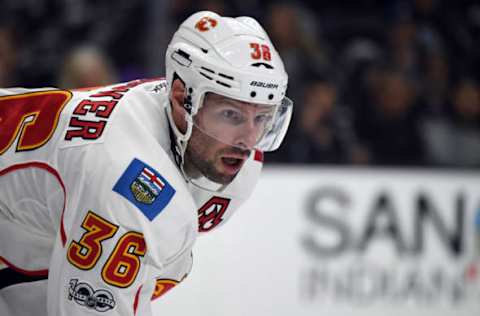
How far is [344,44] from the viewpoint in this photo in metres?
5.11

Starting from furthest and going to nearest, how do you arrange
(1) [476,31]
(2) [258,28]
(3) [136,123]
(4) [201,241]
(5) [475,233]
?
1. (1) [476,31]
2. (5) [475,233]
3. (4) [201,241]
4. (2) [258,28]
5. (3) [136,123]

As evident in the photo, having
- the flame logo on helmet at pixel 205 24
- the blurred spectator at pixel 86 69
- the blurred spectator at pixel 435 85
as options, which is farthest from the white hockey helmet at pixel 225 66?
the blurred spectator at pixel 435 85

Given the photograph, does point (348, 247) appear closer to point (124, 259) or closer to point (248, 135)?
point (248, 135)

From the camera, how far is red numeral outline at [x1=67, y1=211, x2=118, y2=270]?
204 centimetres

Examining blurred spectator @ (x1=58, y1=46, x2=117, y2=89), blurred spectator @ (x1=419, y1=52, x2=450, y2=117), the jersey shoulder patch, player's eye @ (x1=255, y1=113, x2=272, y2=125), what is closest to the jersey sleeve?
the jersey shoulder patch

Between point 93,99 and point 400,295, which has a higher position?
point 93,99

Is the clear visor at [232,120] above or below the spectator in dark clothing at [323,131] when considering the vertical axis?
above

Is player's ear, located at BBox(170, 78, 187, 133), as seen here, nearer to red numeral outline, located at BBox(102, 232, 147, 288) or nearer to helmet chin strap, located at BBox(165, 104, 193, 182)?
helmet chin strap, located at BBox(165, 104, 193, 182)

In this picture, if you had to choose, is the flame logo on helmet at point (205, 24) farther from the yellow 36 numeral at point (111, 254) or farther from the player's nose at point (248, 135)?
the yellow 36 numeral at point (111, 254)

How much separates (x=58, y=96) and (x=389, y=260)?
8.64 feet

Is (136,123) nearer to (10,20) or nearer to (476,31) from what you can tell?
(10,20)

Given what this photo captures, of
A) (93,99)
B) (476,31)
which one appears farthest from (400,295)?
(93,99)

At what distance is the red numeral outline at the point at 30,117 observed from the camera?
7.45 feet

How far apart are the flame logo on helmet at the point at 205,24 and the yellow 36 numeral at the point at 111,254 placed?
566 millimetres
